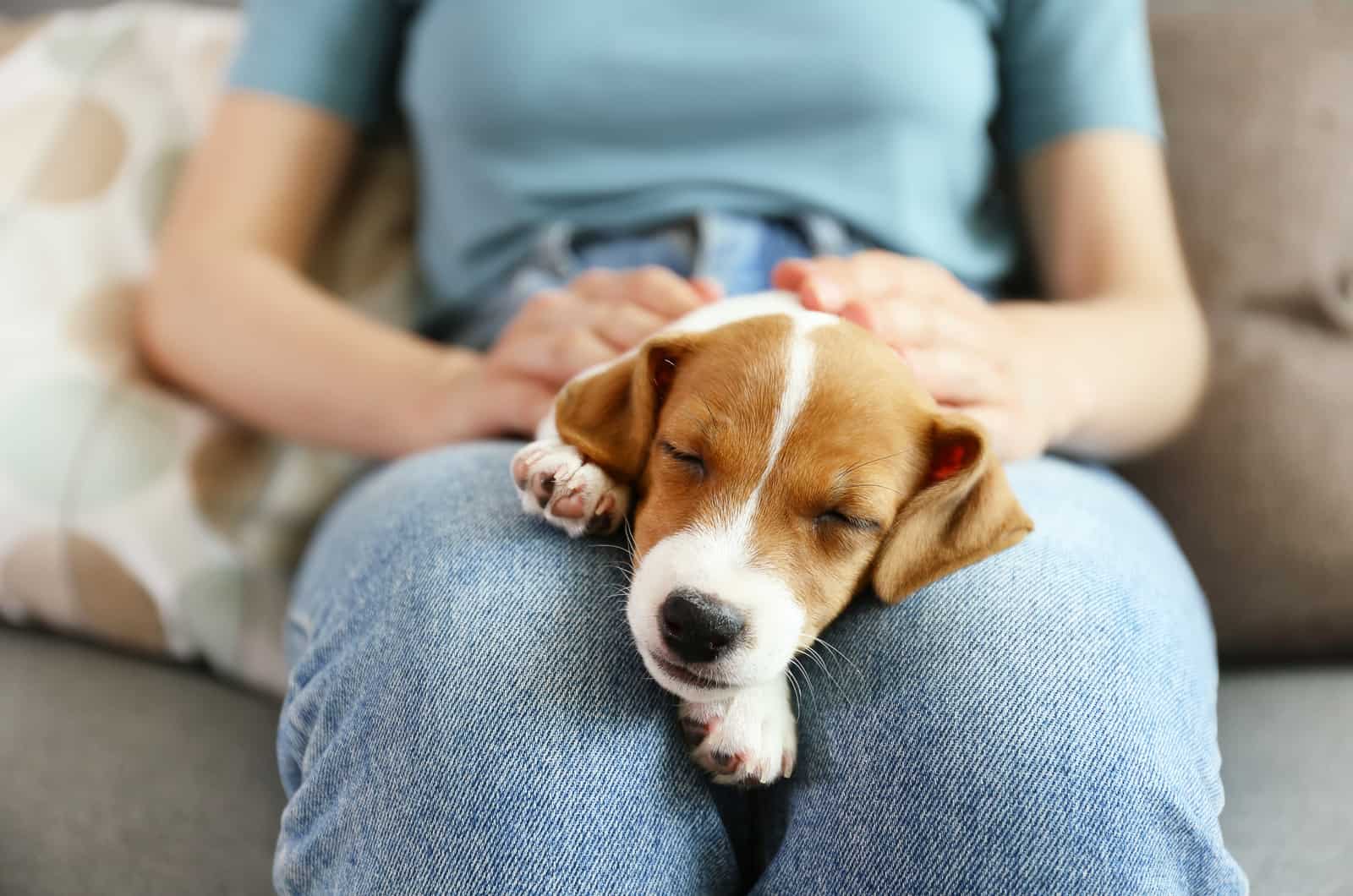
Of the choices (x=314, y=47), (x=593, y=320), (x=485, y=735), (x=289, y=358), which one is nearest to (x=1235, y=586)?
A: (x=593, y=320)

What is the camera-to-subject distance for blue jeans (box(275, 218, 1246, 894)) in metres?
0.78

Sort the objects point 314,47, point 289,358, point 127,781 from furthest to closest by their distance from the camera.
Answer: point 314,47 < point 289,358 < point 127,781

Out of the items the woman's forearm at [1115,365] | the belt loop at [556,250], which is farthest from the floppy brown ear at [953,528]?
the belt loop at [556,250]

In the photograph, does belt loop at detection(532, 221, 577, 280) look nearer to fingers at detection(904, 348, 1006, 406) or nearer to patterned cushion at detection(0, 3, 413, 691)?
patterned cushion at detection(0, 3, 413, 691)

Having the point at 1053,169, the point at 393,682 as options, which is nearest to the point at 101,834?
the point at 393,682

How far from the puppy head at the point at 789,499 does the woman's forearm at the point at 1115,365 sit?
1.18 feet

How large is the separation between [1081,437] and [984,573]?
19.1 inches

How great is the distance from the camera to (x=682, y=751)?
2.89ft

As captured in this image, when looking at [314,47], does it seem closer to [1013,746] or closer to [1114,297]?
[1114,297]

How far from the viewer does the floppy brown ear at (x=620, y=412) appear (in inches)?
38.0

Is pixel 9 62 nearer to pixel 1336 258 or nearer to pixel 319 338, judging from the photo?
pixel 319 338

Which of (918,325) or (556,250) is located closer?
(918,325)

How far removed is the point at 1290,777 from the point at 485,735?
942mm

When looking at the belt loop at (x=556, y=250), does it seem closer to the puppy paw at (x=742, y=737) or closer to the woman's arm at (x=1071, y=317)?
the woman's arm at (x=1071, y=317)
